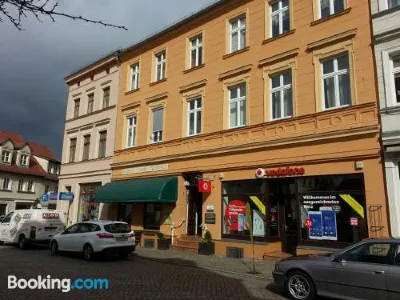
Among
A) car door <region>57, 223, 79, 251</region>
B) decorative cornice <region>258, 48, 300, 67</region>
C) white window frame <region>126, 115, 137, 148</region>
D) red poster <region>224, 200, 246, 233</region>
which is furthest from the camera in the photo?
white window frame <region>126, 115, 137, 148</region>

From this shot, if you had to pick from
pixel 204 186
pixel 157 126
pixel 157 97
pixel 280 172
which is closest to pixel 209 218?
pixel 204 186

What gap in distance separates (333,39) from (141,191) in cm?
1129

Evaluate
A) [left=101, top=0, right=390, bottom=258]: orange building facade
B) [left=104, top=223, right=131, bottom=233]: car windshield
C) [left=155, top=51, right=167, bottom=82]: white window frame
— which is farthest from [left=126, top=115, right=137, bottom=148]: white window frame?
[left=104, top=223, right=131, bottom=233]: car windshield

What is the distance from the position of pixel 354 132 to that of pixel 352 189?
6.32 feet

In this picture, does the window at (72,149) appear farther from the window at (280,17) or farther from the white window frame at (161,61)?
the window at (280,17)

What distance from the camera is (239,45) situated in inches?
687

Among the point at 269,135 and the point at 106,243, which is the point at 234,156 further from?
the point at 106,243

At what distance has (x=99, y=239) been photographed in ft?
47.0

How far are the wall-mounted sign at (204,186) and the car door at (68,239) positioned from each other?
18.1ft

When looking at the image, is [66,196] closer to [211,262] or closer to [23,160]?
[211,262]

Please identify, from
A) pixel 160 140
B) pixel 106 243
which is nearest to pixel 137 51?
pixel 160 140

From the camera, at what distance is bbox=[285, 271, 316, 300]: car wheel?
8164 millimetres

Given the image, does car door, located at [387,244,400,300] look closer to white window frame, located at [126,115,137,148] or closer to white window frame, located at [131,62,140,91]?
white window frame, located at [126,115,137,148]

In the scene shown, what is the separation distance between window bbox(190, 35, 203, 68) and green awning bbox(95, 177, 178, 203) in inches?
240
